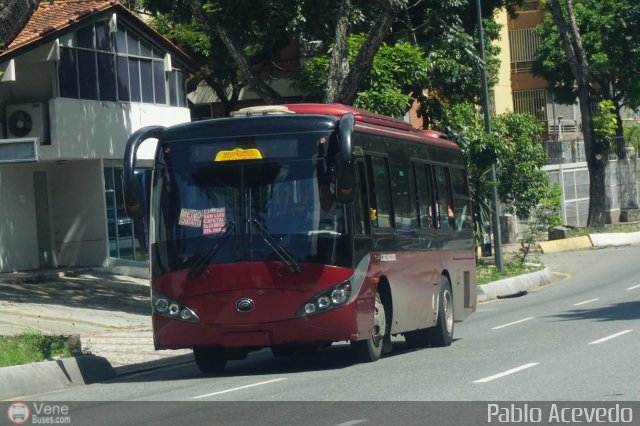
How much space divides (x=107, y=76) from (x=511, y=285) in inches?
517

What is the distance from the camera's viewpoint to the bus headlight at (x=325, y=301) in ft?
44.6

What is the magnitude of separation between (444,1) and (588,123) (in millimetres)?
17001

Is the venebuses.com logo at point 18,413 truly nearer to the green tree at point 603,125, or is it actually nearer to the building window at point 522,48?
the green tree at point 603,125

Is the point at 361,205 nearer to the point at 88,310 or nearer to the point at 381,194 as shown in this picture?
the point at 381,194

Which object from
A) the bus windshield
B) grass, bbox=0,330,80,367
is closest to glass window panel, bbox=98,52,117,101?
grass, bbox=0,330,80,367

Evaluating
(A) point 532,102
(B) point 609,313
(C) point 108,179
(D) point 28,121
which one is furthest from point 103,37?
(A) point 532,102

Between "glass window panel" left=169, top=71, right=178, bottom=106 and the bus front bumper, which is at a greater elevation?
"glass window panel" left=169, top=71, right=178, bottom=106

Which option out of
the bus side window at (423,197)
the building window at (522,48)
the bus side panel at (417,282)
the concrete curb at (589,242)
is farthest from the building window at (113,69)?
the building window at (522,48)

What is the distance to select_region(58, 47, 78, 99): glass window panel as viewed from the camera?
31.9 meters

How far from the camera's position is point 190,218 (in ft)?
45.7

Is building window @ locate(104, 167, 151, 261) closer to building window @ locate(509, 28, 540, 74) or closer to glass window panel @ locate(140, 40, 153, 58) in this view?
glass window panel @ locate(140, 40, 153, 58)

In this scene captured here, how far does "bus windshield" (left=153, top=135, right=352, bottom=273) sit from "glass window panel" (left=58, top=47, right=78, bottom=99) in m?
18.8

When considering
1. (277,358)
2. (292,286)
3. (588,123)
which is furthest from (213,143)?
(588,123)

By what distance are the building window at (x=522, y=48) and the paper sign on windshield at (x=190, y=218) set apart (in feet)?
174
